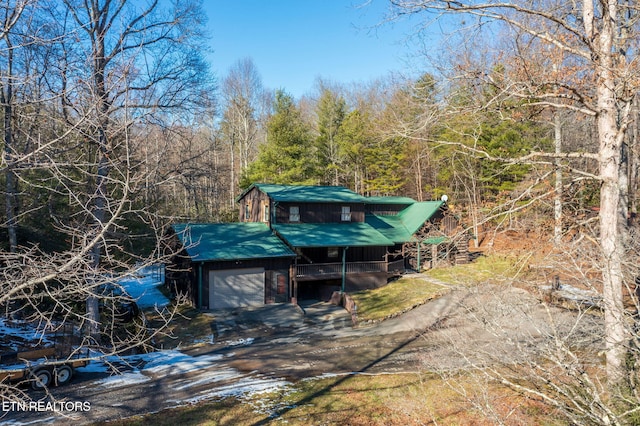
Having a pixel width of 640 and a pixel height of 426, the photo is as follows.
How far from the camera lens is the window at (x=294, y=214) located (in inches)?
1013

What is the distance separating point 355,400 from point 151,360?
7818 mm

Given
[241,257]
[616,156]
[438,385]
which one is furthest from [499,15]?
[241,257]

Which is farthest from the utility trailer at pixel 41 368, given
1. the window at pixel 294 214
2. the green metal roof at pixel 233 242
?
the window at pixel 294 214

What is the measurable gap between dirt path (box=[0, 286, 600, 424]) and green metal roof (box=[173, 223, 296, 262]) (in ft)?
11.9

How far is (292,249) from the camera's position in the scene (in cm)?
2344

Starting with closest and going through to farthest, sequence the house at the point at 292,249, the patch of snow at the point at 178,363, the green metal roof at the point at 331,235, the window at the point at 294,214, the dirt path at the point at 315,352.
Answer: the dirt path at the point at 315,352, the patch of snow at the point at 178,363, the house at the point at 292,249, the green metal roof at the point at 331,235, the window at the point at 294,214

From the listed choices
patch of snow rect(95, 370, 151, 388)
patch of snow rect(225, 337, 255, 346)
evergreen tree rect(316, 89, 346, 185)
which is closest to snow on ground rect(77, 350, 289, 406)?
patch of snow rect(95, 370, 151, 388)

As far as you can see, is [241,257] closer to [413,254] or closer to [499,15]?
[413,254]

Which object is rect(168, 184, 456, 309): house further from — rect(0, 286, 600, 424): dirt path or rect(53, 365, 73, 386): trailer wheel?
rect(53, 365, 73, 386): trailer wheel

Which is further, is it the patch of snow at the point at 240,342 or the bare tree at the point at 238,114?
the bare tree at the point at 238,114

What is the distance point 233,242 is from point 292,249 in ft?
11.6

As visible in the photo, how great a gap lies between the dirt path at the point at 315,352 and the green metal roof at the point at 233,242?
11.9 feet

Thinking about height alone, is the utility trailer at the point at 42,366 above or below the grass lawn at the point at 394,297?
above

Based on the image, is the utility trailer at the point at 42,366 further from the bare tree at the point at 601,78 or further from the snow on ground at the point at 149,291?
the bare tree at the point at 601,78
